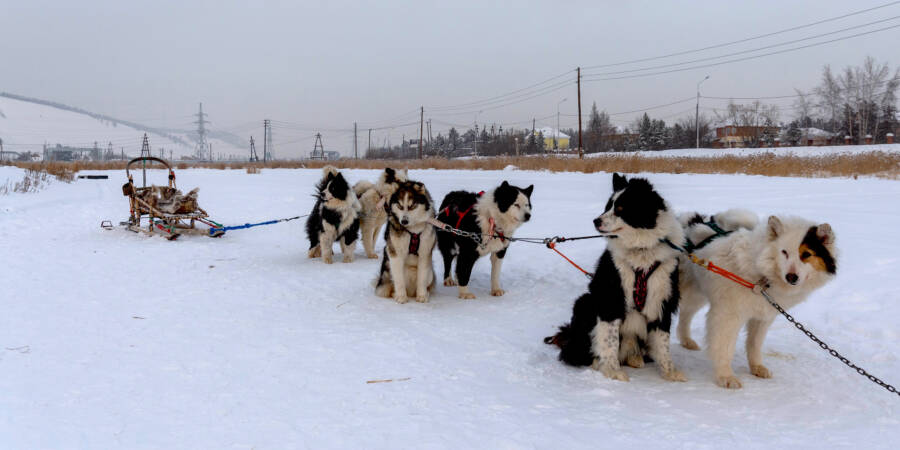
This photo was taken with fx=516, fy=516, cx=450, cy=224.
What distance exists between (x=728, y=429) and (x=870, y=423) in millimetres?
866

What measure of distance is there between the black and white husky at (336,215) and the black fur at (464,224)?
2.16 m

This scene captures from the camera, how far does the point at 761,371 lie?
3.84 meters

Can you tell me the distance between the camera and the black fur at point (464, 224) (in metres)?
6.29

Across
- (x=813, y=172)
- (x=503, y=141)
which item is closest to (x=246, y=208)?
(x=813, y=172)

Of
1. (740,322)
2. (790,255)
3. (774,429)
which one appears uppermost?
(790,255)

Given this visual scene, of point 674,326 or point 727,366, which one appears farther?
point 674,326

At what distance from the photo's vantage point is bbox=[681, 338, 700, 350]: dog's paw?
4.52 m

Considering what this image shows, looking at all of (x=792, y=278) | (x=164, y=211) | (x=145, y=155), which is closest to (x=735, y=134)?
(x=145, y=155)

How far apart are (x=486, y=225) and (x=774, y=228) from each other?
338cm

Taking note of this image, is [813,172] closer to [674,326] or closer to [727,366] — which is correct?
[674,326]

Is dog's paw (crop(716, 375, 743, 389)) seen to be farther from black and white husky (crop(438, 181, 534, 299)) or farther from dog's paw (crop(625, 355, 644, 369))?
black and white husky (crop(438, 181, 534, 299))

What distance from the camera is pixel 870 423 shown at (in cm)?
308

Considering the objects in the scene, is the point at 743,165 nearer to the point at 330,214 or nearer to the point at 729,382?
the point at 330,214

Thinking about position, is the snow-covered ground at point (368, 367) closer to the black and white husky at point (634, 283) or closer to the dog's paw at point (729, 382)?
the dog's paw at point (729, 382)
